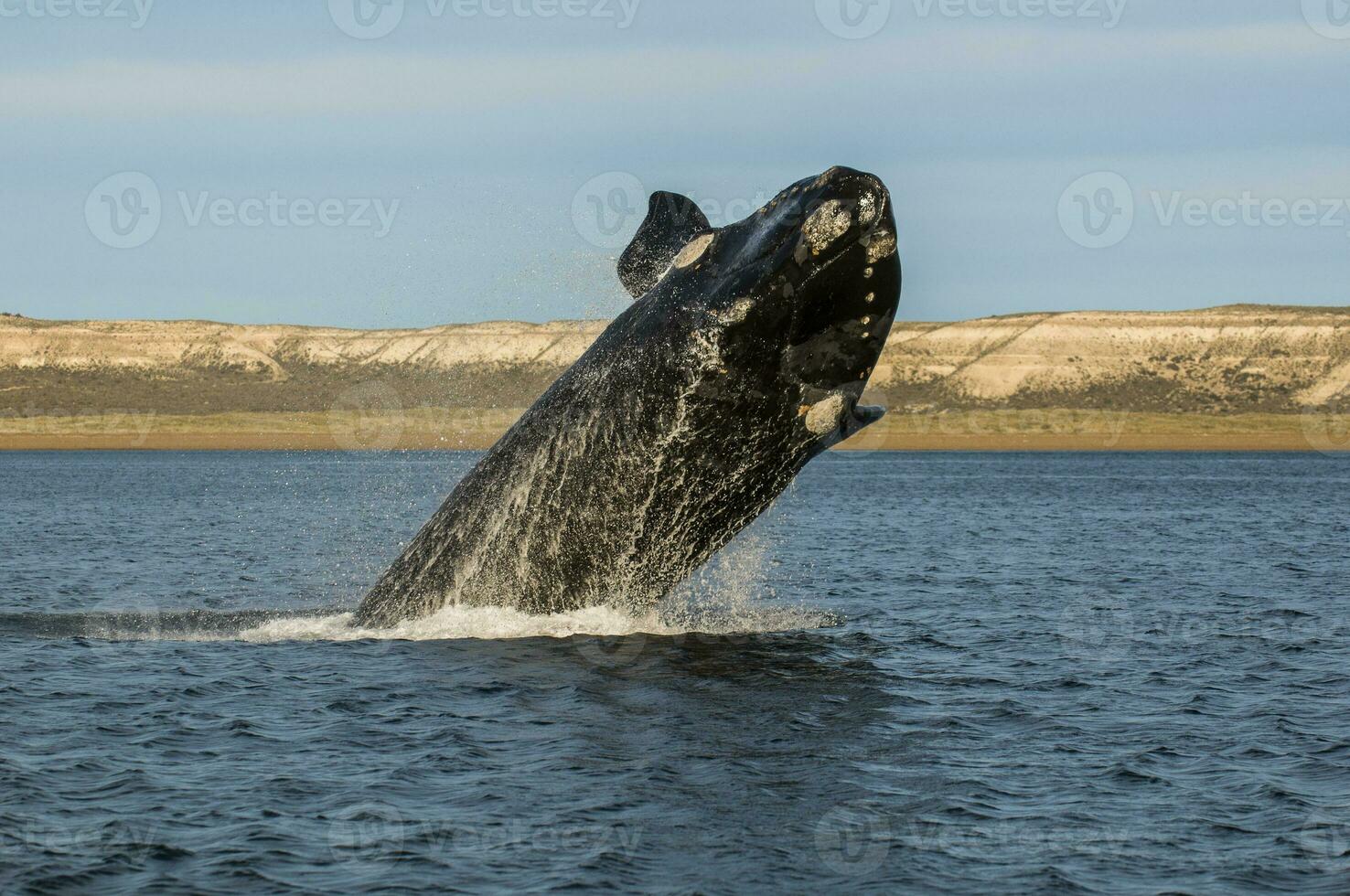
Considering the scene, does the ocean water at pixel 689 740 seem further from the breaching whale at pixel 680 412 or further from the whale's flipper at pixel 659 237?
the whale's flipper at pixel 659 237

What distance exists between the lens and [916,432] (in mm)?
138250

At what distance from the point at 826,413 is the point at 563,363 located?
141m

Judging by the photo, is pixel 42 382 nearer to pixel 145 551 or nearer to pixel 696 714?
pixel 145 551

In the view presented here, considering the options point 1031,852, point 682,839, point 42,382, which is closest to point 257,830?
point 682,839

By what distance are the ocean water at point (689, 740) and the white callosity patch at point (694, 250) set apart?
366 cm

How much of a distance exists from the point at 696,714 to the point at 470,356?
562ft

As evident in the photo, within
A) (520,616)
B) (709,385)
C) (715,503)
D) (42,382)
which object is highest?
(42,382)

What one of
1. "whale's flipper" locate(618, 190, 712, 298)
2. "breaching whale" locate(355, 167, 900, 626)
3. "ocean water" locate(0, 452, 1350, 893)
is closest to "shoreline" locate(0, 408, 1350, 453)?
"ocean water" locate(0, 452, 1350, 893)

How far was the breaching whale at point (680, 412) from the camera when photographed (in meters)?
11.8

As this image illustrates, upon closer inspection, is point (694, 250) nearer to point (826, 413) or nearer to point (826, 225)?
point (826, 225)

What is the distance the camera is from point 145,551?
31797 mm

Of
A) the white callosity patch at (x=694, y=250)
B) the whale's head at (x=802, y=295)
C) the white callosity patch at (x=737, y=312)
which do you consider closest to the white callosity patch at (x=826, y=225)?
the whale's head at (x=802, y=295)

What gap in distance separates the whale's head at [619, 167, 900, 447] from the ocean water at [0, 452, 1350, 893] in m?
2.74

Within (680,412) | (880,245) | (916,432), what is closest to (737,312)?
(680,412)
